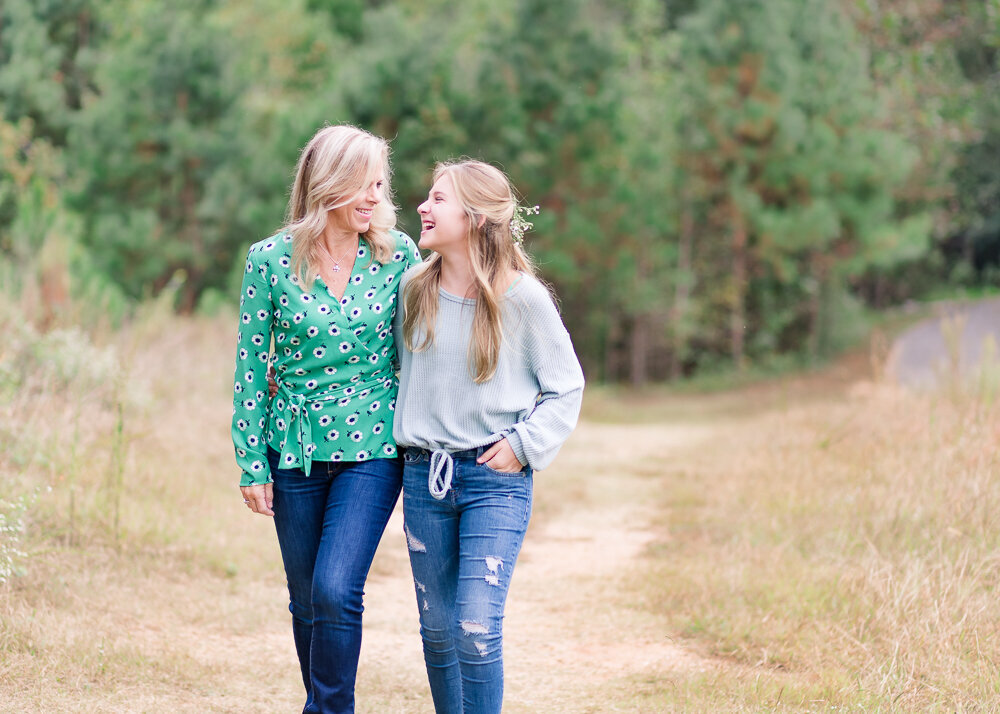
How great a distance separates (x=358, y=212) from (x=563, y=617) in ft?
9.19

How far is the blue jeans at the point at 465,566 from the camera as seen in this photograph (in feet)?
9.52

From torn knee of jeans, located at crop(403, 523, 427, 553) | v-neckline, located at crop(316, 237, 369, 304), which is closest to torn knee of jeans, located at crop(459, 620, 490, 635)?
torn knee of jeans, located at crop(403, 523, 427, 553)

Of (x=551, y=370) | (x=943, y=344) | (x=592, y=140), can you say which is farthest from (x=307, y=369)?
(x=943, y=344)

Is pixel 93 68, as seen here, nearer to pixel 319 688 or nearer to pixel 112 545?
pixel 112 545

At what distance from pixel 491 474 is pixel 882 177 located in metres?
18.0

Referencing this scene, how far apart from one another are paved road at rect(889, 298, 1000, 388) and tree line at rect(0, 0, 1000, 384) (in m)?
1.76

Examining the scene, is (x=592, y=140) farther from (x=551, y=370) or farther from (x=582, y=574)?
(x=551, y=370)

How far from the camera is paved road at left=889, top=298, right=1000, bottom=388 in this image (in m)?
8.16

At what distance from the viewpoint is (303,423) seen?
3.14 m

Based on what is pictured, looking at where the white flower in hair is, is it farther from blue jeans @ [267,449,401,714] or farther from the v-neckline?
blue jeans @ [267,449,401,714]

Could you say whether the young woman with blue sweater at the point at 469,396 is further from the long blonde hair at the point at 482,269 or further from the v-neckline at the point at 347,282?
the v-neckline at the point at 347,282

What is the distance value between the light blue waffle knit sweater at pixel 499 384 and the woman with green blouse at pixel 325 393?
0.50ft

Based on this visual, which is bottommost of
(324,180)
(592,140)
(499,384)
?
(499,384)

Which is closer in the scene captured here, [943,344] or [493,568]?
[493,568]
